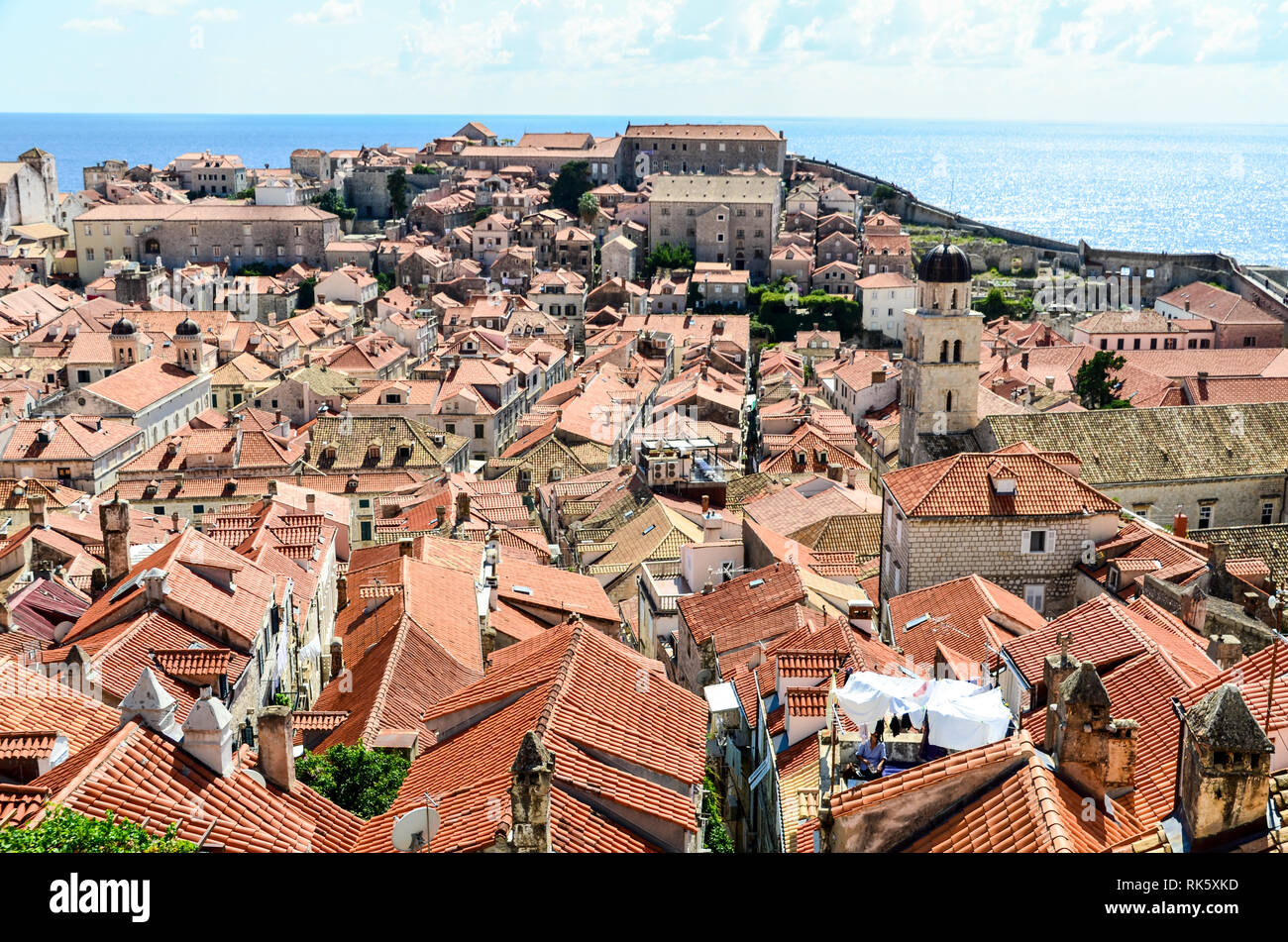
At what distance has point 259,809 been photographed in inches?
429

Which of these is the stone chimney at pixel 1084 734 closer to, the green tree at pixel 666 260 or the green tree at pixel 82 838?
the green tree at pixel 82 838

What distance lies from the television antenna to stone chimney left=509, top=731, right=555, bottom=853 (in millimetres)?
2101

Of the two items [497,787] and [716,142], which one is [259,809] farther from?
[716,142]

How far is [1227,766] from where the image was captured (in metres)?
7.20

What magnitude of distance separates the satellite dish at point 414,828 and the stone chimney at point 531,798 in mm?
2107

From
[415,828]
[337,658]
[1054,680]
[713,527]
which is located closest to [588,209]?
[713,527]

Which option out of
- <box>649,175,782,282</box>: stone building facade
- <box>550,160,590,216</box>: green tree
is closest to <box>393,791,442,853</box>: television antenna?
<box>649,175,782,282</box>: stone building facade

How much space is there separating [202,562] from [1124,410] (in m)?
21.8

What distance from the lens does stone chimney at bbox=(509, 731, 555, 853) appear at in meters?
8.35

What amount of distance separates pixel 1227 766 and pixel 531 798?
161 inches

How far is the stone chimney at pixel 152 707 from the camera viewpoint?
35.1 ft

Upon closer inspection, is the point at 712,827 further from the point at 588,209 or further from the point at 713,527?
the point at 588,209
